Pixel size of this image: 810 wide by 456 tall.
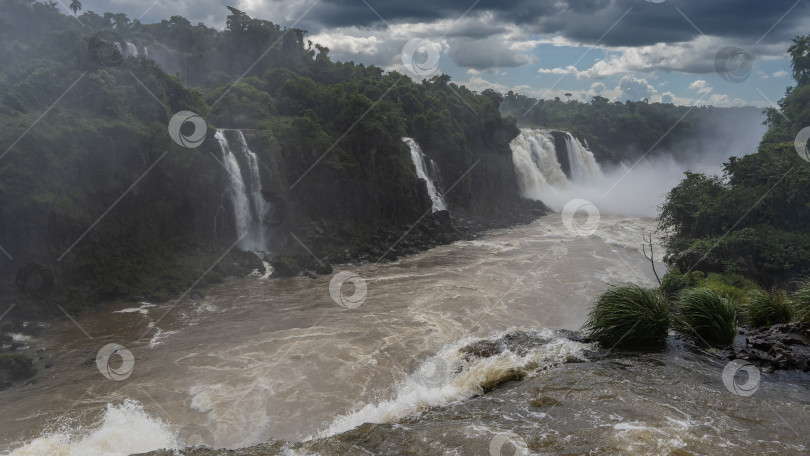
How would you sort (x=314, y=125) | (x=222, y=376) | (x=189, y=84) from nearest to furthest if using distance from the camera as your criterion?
(x=222, y=376) < (x=314, y=125) < (x=189, y=84)

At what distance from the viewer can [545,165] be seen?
49.7 m

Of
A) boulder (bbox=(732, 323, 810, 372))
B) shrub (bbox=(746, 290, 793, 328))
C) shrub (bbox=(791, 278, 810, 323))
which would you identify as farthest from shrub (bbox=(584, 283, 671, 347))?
shrub (bbox=(791, 278, 810, 323))

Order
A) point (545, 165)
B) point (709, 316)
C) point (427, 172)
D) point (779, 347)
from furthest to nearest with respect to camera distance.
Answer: point (545, 165) < point (427, 172) < point (709, 316) < point (779, 347)

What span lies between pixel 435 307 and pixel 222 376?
859cm

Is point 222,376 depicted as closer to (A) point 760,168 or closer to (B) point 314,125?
(B) point 314,125

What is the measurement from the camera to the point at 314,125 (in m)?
31.1

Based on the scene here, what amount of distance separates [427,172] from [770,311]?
28081 mm

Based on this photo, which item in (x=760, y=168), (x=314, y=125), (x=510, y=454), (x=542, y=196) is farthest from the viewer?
(x=542, y=196)

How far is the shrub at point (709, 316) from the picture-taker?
10344mm

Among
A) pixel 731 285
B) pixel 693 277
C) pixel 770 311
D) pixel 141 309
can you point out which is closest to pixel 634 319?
pixel 770 311

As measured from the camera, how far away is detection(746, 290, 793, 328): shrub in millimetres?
11172

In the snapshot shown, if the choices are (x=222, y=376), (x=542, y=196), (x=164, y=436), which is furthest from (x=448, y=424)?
(x=542, y=196)

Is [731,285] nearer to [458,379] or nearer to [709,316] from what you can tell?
[709,316]

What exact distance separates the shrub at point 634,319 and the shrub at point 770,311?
8.27 feet
